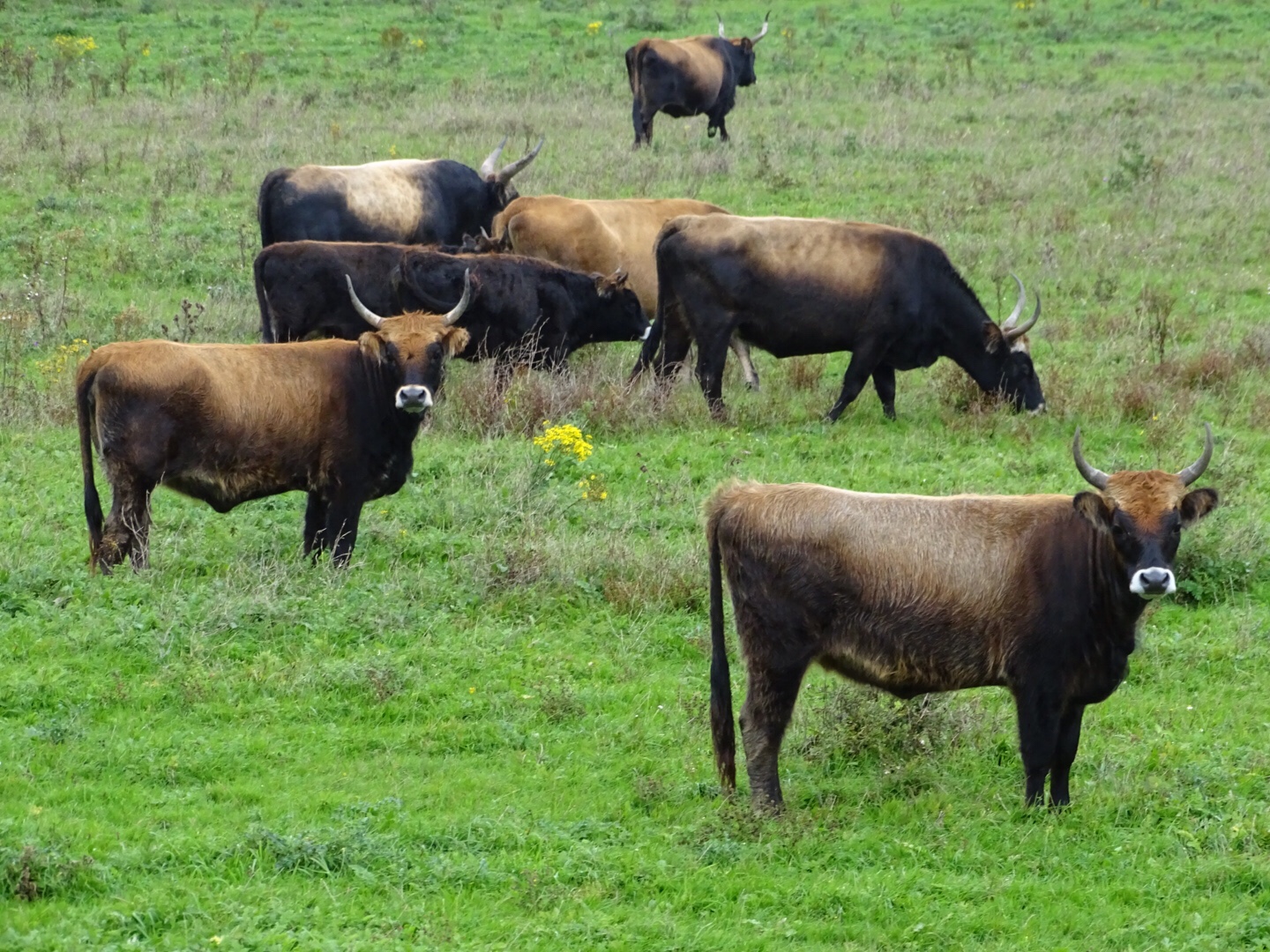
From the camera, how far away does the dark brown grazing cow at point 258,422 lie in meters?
9.11

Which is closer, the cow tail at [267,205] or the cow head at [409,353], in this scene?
the cow head at [409,353]

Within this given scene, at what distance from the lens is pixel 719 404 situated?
12742mm

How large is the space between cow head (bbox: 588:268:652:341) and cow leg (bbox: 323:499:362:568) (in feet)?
16.8

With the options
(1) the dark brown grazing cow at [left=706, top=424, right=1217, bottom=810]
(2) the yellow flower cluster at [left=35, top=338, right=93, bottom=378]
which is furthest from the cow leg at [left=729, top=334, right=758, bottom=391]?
(1) the dark brown grazing cow at [left=706, top=424, right=1217, bottom=810]

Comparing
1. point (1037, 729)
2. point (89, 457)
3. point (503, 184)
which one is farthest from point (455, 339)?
point (503, 184)

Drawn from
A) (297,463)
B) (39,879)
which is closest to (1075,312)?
(297,463)

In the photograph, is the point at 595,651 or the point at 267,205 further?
the point at 267,205

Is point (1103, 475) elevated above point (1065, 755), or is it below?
above

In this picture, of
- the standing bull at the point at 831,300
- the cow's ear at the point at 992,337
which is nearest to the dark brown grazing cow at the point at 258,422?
the standing bull at the point at 831,300

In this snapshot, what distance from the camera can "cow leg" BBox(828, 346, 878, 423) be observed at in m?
12.9

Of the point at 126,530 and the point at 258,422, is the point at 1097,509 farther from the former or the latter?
the point at 126,530

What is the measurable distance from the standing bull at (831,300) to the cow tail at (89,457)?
512 cm

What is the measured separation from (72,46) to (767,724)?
2296 cm

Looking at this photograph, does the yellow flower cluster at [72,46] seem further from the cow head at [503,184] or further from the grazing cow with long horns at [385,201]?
the cow head at [503,184]
